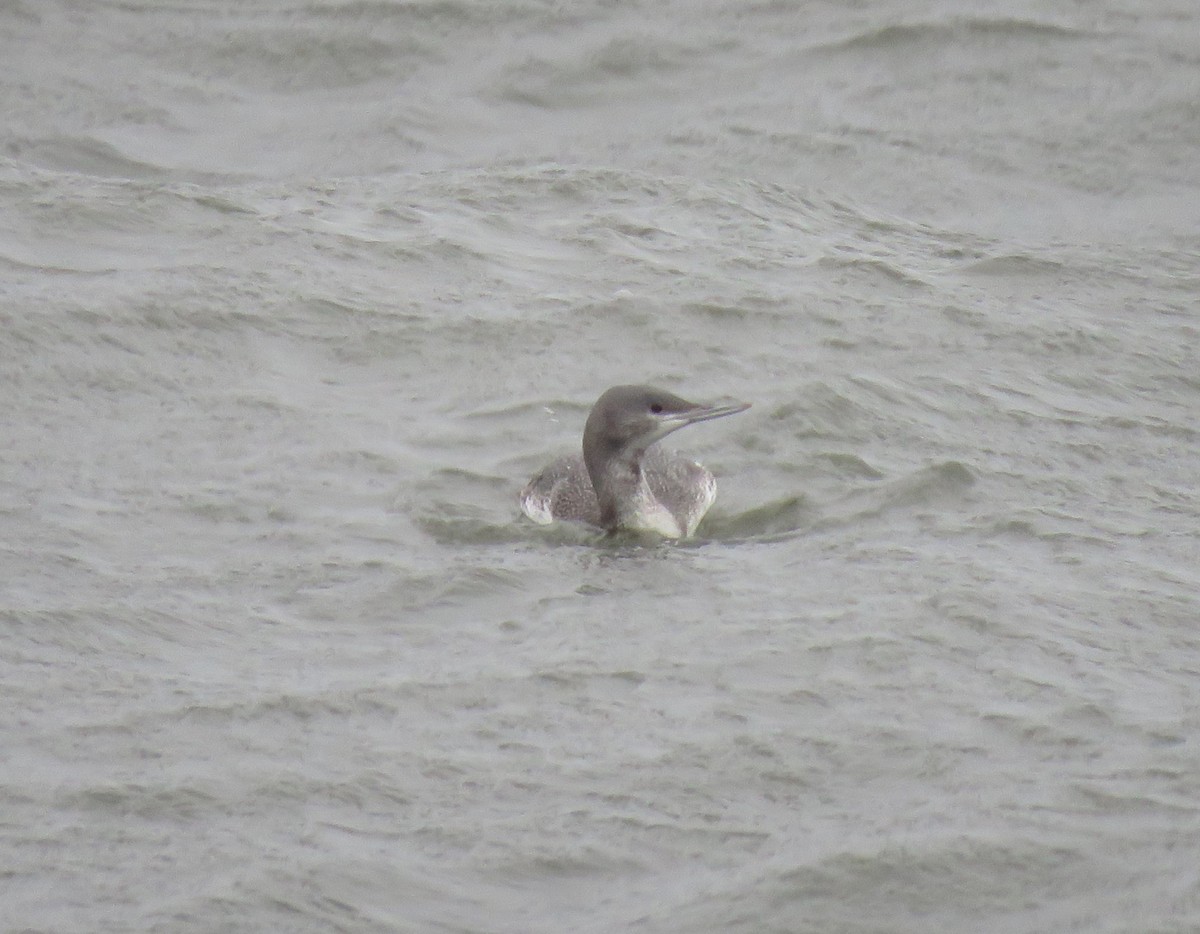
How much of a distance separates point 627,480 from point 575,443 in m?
0.89

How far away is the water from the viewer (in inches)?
251

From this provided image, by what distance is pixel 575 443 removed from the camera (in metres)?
10.3

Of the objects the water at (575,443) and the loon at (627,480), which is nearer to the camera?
the water at (575,443)

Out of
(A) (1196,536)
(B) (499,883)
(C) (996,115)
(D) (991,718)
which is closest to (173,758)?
(B) (499,883)

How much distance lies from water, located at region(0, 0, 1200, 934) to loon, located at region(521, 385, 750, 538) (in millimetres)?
180

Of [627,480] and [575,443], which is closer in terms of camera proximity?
[627,480]

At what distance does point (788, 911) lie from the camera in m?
6.11

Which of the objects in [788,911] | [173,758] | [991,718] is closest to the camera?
[788,911]

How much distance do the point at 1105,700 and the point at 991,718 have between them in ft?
1.45

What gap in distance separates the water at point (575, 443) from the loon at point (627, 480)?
0.18 metres

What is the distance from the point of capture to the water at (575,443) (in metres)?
6.37

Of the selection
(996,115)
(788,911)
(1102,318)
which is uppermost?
(996,115)

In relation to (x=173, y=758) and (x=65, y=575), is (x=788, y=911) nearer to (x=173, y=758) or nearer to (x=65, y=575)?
(x=173, y=758)

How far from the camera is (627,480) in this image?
9461mm
